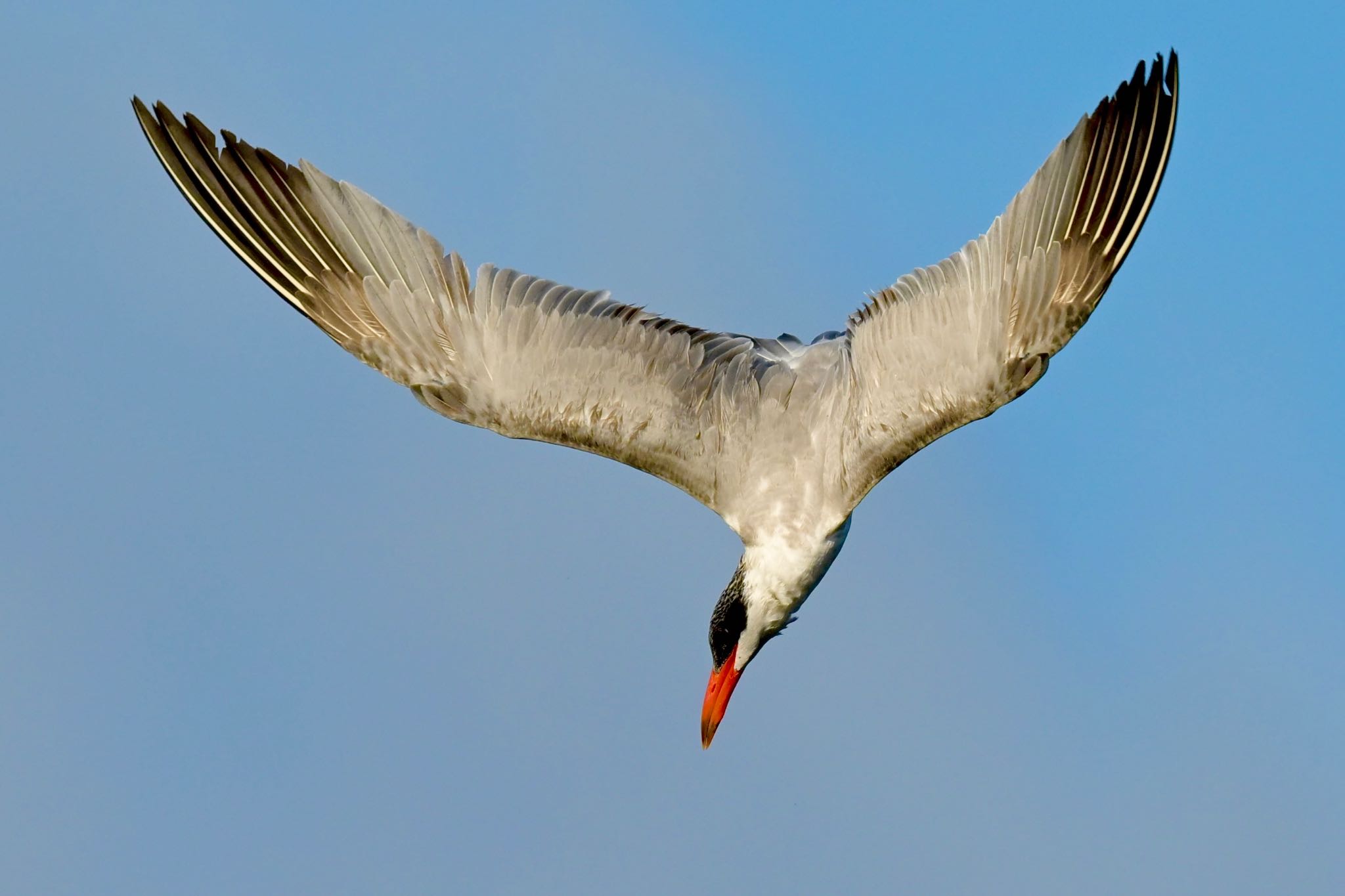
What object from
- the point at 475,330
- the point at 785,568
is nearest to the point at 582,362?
the point at 475,330

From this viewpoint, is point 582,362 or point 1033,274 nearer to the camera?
point 1033,274

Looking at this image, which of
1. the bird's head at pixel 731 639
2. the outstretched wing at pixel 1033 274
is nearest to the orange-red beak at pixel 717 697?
the bird's head at pixel 731 639

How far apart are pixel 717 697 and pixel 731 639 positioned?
48cm

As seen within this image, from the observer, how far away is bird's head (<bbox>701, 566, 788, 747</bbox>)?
1130 cm

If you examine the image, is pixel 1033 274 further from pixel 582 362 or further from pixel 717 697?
pixel 717 697

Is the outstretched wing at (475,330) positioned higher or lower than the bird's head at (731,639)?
higher

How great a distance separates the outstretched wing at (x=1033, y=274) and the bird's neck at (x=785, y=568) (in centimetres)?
144

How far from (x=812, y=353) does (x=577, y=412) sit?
5.21ft

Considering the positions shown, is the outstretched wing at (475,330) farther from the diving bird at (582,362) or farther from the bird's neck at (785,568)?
the bird's neck at (785,568)

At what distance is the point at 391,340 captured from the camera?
1093 centimetres

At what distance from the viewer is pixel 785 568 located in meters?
11.0

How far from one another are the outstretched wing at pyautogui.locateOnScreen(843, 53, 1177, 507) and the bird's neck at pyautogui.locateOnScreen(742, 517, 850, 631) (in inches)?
56.6

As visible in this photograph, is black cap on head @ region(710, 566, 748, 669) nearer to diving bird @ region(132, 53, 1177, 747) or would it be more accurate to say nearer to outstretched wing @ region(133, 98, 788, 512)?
diving bird @ region(132, 53, 1177, 747)

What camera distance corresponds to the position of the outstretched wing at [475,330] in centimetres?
1064
